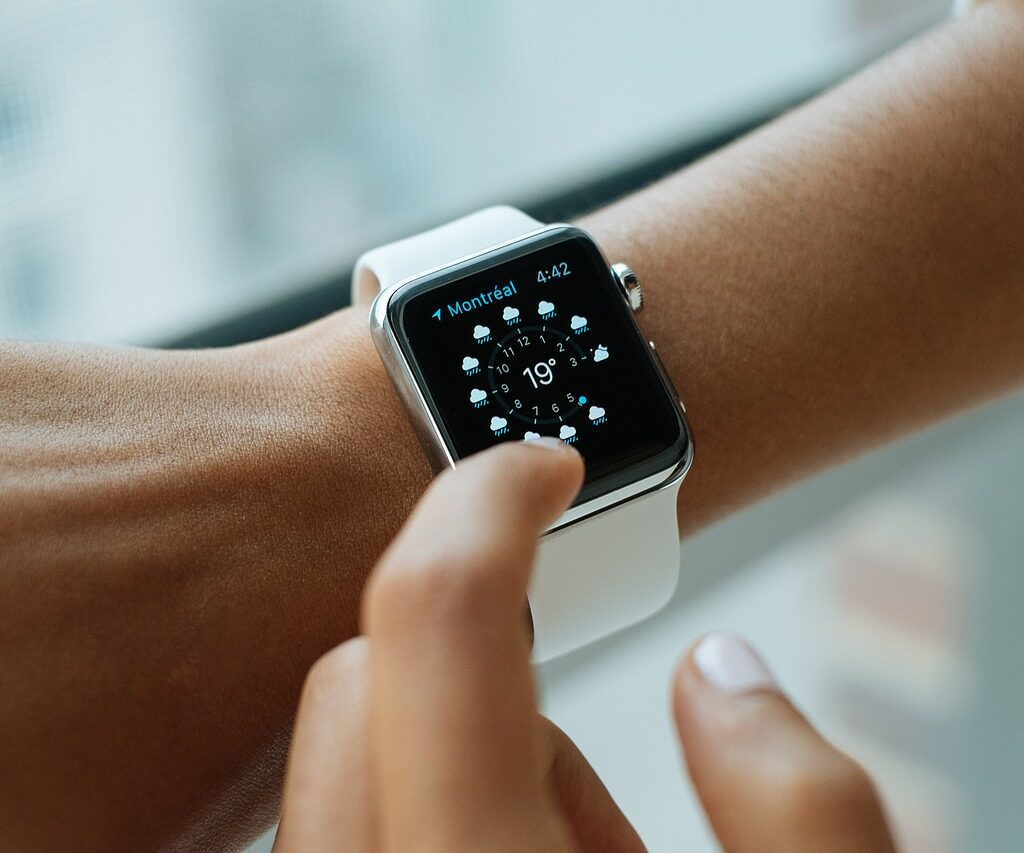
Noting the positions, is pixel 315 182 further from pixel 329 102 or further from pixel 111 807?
pixel 111 807

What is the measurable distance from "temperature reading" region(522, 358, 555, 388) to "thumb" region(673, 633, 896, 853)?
264 millimetres

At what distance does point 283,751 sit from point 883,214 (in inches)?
25.8

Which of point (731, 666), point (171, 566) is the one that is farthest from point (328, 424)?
point (731, 666)

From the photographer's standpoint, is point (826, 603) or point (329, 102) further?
point (826, 603)

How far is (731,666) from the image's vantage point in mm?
576

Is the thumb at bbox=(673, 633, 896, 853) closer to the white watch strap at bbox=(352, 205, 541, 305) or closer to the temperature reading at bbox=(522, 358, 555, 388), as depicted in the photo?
the temperature reading at bbox=(522, 358, 555, 388)

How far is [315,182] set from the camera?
110 cm

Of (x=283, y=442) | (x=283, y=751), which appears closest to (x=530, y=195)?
(x=283, y=442)

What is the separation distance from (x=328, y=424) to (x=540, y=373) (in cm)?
16

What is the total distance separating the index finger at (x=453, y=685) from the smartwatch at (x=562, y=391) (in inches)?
12.2

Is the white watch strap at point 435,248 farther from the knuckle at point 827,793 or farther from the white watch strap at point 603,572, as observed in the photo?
the knuckle at point 827,793

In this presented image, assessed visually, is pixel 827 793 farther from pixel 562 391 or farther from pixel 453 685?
pixel 562 391

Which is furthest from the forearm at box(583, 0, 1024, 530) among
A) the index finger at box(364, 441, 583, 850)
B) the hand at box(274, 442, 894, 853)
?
the index finger at box(364, 441, 583, 850)

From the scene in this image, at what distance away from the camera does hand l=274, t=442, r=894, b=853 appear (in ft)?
1.40
